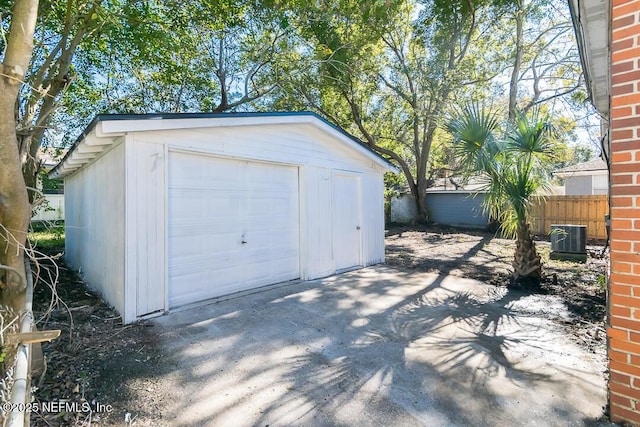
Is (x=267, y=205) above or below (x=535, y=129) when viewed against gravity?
below

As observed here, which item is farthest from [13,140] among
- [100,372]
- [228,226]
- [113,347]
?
[228,226]

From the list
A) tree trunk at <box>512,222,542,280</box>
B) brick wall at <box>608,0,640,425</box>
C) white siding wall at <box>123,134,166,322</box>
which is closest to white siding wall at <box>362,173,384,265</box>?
tree trunk at <box>512,222,542,280</box>

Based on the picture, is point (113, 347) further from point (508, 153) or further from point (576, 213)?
point (576, 213)

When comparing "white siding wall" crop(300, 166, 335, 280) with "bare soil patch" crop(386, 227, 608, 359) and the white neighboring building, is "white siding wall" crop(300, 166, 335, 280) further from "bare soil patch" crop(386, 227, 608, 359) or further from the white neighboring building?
the white neighboring building

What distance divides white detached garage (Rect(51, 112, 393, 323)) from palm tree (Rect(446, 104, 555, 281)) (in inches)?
97.2

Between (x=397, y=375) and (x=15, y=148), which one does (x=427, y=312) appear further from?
(x=15, y=148)

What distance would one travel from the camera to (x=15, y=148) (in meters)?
2.38

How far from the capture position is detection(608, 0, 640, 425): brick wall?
209cm

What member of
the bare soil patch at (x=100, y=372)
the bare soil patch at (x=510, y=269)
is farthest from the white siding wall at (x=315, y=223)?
the bare soil patch at (x=100, y=372)

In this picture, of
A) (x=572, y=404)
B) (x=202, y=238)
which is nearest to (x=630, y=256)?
(x=572, y=404)

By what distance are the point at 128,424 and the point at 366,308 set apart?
3.36 metres

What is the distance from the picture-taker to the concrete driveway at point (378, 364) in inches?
96.9

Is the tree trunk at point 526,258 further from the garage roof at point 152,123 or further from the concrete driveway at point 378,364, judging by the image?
the garage roof at point 152,123

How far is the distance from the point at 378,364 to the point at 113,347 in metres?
2.91
